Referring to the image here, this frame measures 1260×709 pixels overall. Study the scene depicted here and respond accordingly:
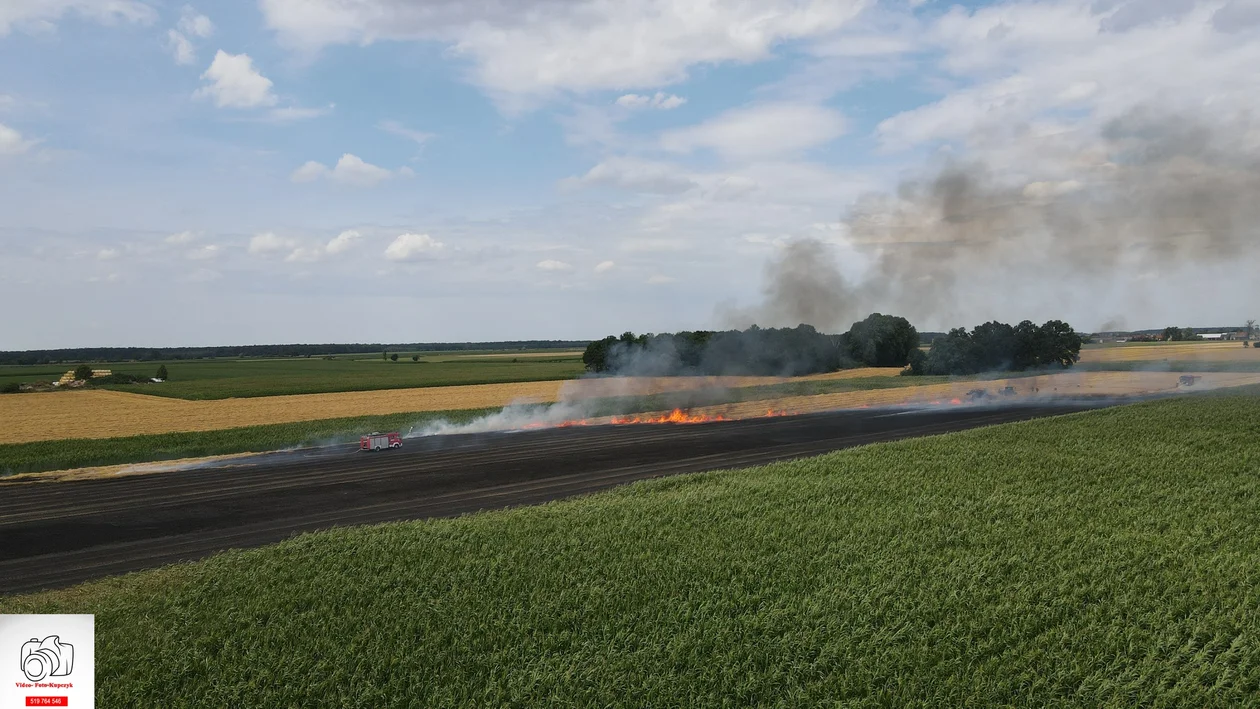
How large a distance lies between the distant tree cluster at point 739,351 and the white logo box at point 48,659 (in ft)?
247

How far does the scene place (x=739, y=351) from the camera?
304ft

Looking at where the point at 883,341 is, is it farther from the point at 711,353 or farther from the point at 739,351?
the point at 711,353

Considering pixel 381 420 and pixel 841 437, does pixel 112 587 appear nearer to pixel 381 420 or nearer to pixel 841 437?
pixel 841 437

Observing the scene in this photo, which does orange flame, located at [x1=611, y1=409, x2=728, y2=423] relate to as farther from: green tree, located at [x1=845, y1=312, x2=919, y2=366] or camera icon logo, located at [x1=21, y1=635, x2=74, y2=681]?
green tree, located at [x1=845, y1=312, x2=919, y2=366]

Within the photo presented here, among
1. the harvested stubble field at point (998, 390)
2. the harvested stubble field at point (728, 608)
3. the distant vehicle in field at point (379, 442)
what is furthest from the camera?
the harvested stubble field at point (998, 390)

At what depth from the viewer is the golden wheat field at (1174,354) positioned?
10706cm

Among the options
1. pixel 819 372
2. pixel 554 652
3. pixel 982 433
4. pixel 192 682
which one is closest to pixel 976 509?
pixel 554 652

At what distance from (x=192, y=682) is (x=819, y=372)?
333ft

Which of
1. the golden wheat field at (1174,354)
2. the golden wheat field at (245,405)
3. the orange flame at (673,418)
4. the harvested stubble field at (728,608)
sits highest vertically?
the golden wheat field at (1174,354)

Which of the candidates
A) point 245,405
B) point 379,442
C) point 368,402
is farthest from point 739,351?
point 245,405

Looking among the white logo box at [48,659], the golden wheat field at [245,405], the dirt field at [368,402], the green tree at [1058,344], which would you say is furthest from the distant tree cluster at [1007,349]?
the white logo box at [48,659]

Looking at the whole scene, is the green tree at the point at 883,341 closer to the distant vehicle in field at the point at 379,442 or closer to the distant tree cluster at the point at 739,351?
the distant tree cluster at the point at 739,351

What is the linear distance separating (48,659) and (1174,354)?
13949cm

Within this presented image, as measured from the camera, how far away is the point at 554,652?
1512cm
